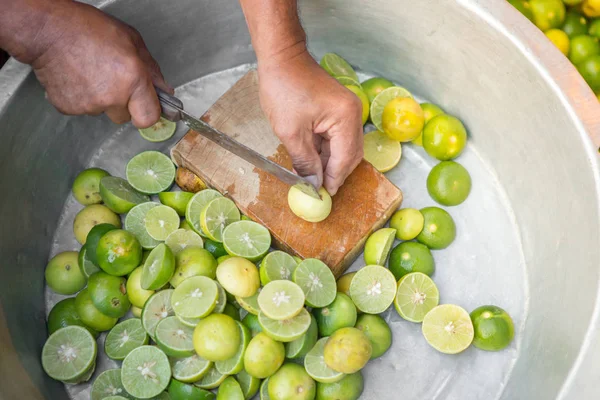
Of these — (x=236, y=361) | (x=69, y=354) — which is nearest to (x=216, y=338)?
(x=236, y=361)

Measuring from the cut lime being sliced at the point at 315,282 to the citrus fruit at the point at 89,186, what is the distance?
2.95 feet

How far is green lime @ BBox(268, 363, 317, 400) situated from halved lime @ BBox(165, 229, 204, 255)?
0.57m

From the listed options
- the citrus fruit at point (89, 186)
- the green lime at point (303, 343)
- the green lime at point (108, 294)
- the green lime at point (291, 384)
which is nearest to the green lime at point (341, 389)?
the green lime at point (291, 384)

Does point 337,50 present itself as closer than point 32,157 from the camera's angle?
No

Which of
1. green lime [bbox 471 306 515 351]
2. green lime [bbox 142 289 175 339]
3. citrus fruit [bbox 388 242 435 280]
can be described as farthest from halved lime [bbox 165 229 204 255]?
green lime [bbox 471 306 515 351]

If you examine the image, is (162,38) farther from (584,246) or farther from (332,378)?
(584,246)

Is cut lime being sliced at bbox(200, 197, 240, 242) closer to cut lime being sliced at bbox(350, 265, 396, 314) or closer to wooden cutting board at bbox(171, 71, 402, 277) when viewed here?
wooden cutting board at bbox(171, 71, 402, 277)

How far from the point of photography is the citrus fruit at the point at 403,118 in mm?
2131

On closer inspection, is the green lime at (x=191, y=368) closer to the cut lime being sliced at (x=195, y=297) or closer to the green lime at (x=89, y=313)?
the cut lime being sliced at (x=195, y=297)

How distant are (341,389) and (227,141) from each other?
0.94 m

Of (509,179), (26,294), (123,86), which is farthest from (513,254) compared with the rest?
A: (26,294)

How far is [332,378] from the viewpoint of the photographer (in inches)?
71.1

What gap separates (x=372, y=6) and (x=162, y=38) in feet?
2.83

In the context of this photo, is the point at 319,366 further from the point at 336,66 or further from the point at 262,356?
the point at 336,66
